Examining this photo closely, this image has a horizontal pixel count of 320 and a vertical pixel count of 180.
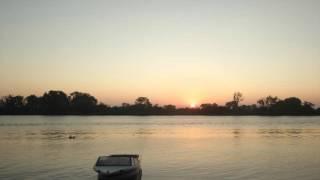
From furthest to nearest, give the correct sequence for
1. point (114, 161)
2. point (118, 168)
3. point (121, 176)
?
point (114, 161), point (118, 168), point (121, 176)

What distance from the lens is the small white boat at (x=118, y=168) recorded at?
3775 centimetres

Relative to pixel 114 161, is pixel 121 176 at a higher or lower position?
lower

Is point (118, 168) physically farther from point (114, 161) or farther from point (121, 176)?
point (114, 161)

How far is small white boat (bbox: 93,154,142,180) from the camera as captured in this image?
37750mm

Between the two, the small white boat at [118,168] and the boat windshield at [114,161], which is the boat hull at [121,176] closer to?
the small white boat at [118,168]

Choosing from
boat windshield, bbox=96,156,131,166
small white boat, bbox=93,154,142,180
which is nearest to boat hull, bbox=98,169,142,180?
small white boat, bbox=93,154,142,180

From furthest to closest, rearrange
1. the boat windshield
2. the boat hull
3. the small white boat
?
the boat windshield
the small white boat
the boat hull

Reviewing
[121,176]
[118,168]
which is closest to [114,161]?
[118,168]

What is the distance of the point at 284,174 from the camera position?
4556cm

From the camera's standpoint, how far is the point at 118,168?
38406 mm

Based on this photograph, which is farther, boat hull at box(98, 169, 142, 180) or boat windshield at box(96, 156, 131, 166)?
boat windshield at box(96, 156, 131, 166)

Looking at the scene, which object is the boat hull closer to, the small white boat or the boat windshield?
the small white boat

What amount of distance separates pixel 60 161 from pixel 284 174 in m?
25.9

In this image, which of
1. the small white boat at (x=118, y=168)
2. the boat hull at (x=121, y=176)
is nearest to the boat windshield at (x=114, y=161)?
the small white boat at (x=118, y=168)
